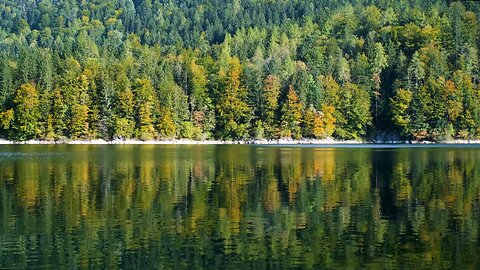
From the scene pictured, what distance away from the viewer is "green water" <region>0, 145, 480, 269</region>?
24703mm

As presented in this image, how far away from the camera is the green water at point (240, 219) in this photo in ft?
81.0

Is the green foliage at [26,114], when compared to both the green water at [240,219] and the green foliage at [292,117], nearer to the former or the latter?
the green foliage at [292,117]

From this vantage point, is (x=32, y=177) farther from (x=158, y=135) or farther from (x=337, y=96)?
(x=337, y=96)

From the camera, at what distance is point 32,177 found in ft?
173

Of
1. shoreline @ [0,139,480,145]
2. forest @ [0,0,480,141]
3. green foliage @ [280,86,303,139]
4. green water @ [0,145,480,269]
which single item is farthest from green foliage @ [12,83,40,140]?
green water @ [0,145,480,269]

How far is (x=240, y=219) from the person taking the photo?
33031mm

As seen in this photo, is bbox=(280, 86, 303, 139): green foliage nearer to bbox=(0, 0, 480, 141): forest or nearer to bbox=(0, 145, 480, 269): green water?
bbox=(0, 0, 480, 141): forest

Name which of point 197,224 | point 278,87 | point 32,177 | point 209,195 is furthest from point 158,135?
point 197,224

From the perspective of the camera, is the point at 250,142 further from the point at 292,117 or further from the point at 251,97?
the point at 251,97

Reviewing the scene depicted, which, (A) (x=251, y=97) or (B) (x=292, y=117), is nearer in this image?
(B) (x=292, y=117)

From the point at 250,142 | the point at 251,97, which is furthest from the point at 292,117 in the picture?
the point at 251,97

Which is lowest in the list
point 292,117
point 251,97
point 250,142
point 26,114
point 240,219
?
point 240,219

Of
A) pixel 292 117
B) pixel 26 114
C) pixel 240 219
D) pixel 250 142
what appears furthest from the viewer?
pixel 250 142

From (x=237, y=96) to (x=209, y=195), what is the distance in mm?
108737
